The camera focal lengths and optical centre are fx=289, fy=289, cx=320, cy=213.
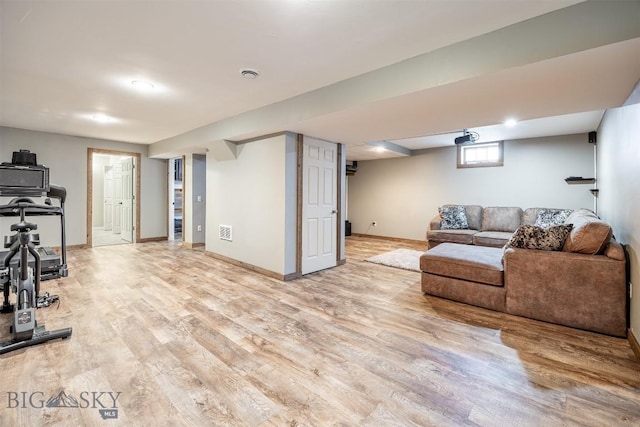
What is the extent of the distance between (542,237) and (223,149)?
4348mm

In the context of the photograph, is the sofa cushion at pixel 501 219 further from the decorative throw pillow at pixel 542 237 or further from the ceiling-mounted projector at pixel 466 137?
the decorative throw pillow at pixel 542 237

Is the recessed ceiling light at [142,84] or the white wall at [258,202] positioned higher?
the recessed ceiling light at [142,84]

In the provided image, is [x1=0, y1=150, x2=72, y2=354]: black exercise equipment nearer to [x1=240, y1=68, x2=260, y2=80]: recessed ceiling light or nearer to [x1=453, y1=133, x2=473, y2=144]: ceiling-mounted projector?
[x1=240, y1=68, x2=260, y2=80]: recessed ceiling light

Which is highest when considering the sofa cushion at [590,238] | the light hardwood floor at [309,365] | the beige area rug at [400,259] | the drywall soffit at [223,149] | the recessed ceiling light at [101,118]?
the recessed ceiling light at [101,118]

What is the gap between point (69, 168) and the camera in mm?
5703

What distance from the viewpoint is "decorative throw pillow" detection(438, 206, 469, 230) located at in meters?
5.78

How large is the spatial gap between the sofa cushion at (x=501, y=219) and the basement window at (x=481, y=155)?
1032mm

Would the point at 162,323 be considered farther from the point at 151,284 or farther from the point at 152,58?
the point at 152,58

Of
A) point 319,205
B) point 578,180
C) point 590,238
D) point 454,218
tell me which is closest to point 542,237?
point 590,238

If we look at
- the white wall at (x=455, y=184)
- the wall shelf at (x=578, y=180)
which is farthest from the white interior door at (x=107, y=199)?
the wall shelf at (x=578, y=180)

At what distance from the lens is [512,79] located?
2.11m

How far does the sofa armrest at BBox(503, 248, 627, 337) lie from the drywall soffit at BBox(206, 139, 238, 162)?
12.9 feet

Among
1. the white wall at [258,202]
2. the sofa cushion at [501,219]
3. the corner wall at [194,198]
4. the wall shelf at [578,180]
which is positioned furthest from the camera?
the corner wall at [194,198]

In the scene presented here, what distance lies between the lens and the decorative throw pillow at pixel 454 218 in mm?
5777
